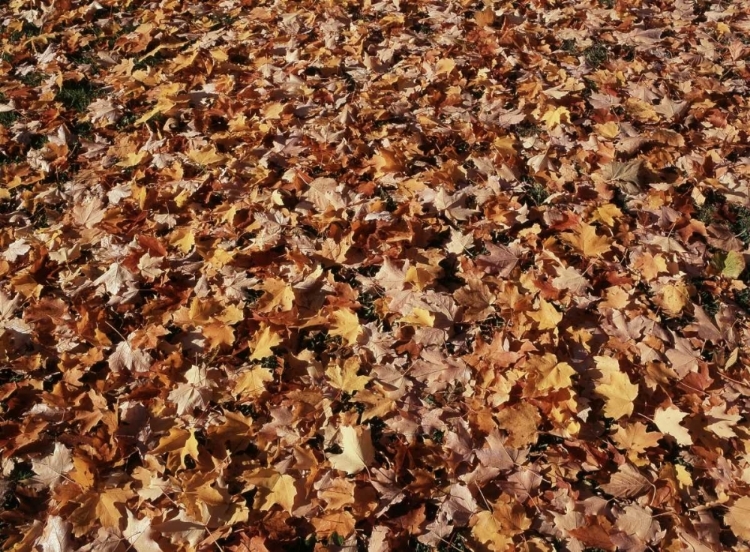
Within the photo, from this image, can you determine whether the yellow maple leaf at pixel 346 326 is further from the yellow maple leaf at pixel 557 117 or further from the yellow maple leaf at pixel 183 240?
the yellow maple leaf at pixel 557 117

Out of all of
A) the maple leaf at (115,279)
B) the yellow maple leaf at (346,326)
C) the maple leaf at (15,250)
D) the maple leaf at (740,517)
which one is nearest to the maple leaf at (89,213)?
the maple leaf at (15,250)

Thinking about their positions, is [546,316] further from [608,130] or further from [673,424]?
[608,130]

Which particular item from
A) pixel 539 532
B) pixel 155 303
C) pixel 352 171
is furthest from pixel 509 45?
pixel 539 532

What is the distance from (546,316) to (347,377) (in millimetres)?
971

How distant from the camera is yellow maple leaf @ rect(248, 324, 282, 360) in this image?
2604mm

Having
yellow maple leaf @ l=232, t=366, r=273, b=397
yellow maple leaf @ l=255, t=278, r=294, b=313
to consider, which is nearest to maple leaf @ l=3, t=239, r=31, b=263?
yellow maple leaf @ l=255, t=278, r=294, b=313

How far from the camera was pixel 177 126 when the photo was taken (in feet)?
12.5

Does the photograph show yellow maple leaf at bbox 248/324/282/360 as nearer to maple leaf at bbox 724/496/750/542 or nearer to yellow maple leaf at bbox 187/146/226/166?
yellow maple leaf at bbox 187/146/226/166

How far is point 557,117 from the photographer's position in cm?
367

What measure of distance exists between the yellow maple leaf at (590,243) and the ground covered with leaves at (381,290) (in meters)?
0.01

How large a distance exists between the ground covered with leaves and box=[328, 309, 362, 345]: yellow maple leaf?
11mm

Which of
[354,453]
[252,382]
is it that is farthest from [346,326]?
[354,453]

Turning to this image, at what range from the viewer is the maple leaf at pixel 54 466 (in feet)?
7.43

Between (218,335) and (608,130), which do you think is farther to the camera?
(608,130)
